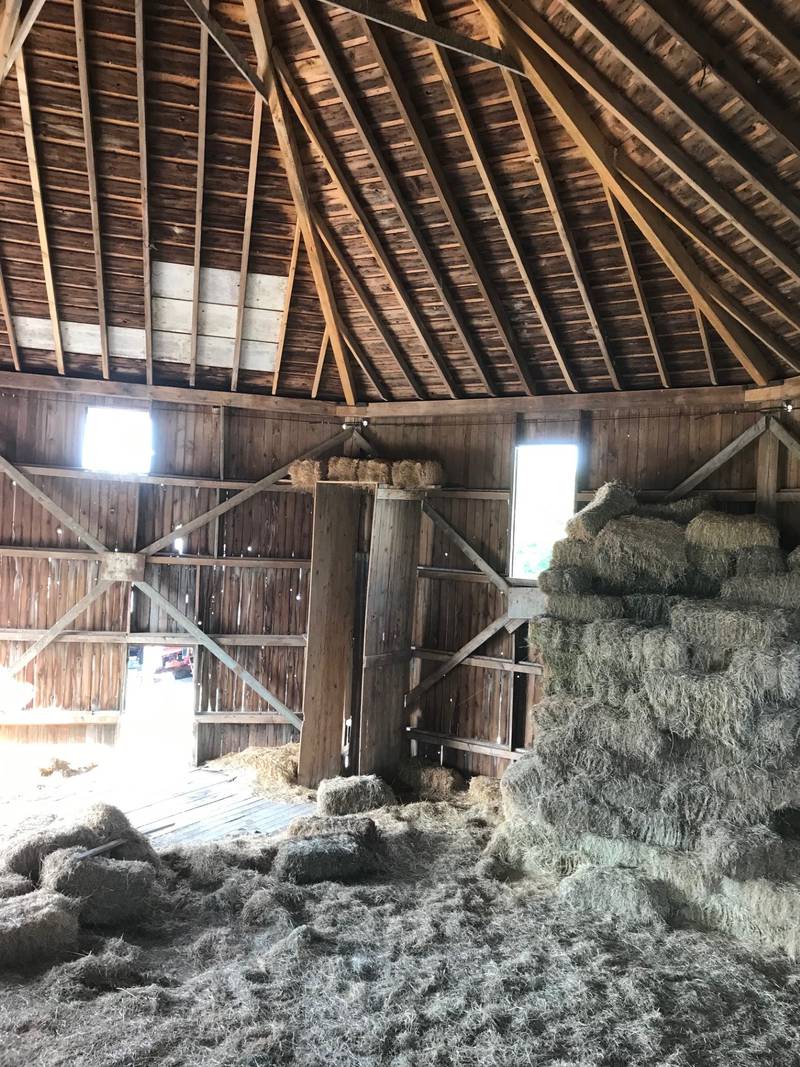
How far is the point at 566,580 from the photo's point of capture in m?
8.23

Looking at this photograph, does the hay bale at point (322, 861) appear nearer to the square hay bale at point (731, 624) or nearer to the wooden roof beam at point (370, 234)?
the square hay bale at point (731, 624)

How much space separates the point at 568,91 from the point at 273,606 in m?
7.33

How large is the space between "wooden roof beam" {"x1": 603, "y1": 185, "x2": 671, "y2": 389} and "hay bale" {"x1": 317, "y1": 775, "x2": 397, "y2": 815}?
5720 millimetres

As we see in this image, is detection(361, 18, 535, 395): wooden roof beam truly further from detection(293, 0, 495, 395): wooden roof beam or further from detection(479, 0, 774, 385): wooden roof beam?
detection(479, 0, 774, 385): wooden roof beam

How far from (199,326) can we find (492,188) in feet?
13.8

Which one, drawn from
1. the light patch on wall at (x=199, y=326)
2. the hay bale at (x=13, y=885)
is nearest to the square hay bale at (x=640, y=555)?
the light patch on wall at (x=199, y=326)

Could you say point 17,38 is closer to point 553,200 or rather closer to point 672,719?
point 553,200

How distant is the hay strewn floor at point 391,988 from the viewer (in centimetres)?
486

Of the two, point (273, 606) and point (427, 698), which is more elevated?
point (273, 606)

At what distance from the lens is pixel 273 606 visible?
1146 cm

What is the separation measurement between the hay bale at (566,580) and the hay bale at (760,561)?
4.69 feet

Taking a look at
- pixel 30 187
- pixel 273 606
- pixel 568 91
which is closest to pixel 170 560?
pixel 273 606

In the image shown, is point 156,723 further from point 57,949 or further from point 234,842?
point 57,949

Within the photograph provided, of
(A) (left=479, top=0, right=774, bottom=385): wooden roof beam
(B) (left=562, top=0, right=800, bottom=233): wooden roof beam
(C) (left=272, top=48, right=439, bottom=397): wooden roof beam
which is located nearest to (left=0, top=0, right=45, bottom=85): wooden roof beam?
(C) (left=272, top=48, right=439, bottom=397): wooden roof beam
